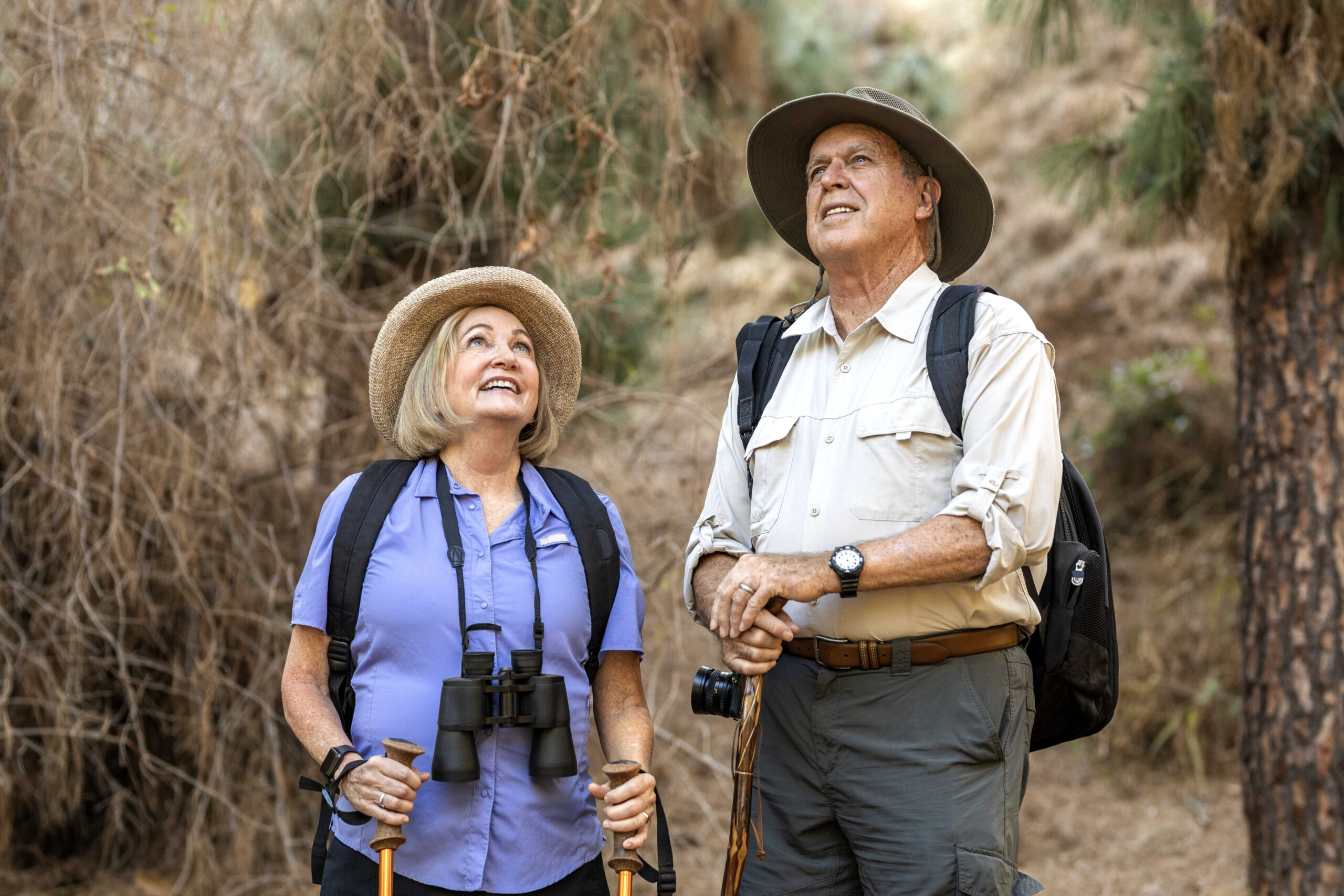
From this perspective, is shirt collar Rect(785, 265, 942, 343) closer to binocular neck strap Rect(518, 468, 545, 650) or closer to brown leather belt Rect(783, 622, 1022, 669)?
brown leather belt Rect(783, 622, 1022, 669)

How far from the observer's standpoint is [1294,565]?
3.67 metres

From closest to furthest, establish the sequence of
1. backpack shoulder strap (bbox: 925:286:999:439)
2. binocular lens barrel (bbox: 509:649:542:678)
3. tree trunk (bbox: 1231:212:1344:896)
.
A: binocular lens barrel (bbox: 509:649:542:678) → backpack shoulder strap (bbox: 925:286:999:439) → tree trunk (bbox: 1231:212:1344:896)

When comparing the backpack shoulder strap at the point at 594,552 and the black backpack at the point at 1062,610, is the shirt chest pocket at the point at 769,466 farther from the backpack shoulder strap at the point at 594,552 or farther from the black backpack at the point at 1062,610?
the backpack shoulder strap at the point at 594,552

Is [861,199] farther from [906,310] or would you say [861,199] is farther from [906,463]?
[906,463]

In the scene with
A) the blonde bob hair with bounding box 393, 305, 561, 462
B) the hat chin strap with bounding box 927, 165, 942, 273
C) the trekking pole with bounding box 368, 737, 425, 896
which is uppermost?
the hat chin strap with bounding box 927, 165, 942, 273

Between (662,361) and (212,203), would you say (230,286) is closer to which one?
(212,203)

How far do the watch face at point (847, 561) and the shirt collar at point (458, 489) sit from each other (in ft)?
1.93

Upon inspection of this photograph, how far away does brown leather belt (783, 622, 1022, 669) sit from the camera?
2023 millimetres

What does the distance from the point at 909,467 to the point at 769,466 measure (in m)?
0.31

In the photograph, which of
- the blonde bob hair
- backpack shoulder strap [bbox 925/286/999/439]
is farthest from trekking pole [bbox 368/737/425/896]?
backpack shoulder strap [bbox 925/286/999/439]

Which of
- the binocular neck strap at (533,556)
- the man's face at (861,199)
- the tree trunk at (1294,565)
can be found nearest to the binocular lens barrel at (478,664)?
the binocular neck strap at (533,556)

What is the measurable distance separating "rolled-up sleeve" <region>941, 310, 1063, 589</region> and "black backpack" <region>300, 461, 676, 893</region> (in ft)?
2.22

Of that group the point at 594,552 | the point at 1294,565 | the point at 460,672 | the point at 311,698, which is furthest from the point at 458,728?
the point at 1294,565

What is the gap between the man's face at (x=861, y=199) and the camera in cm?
222
